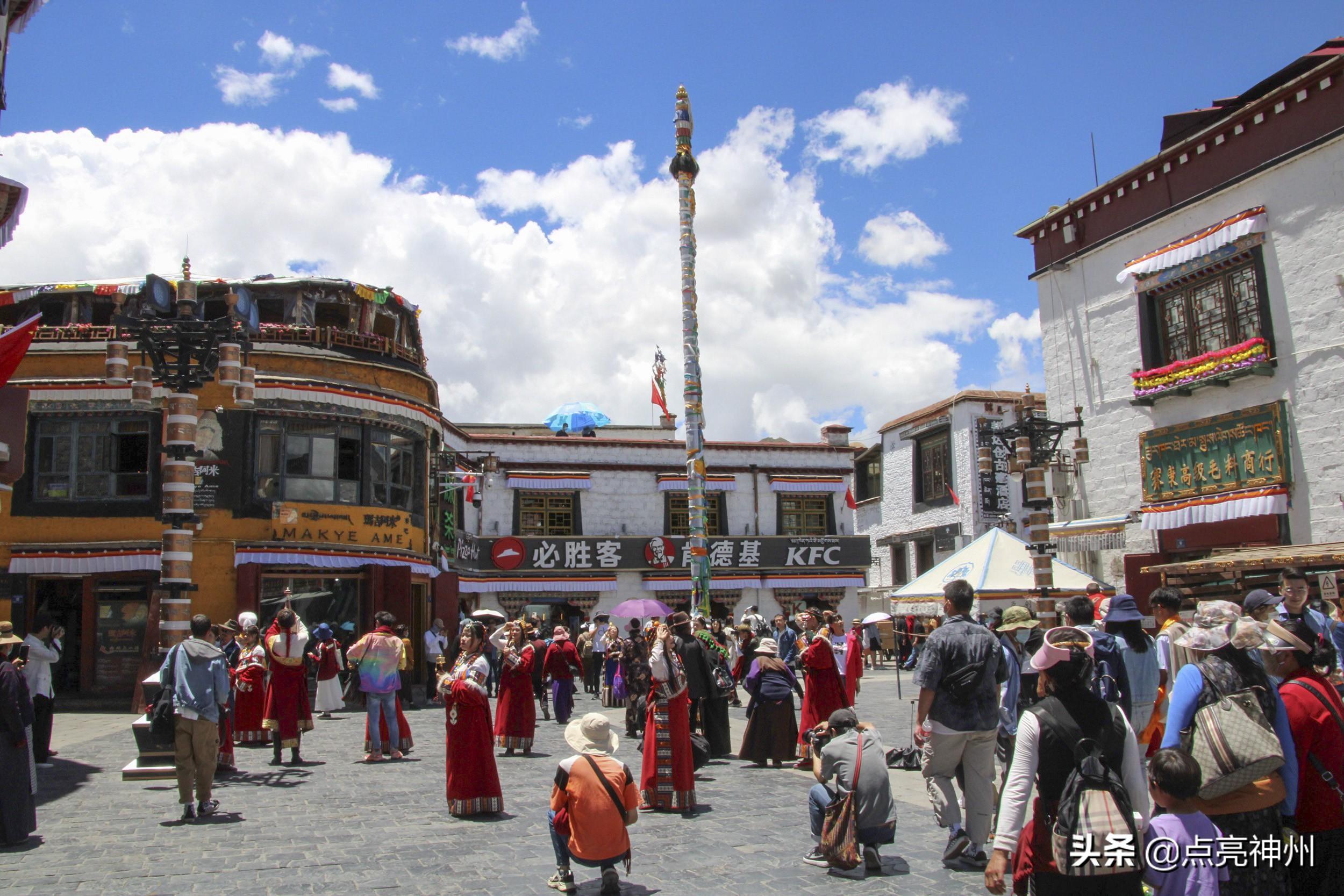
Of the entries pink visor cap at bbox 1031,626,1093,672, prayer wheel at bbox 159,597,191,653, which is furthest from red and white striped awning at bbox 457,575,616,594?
pink visor cap at bbox 1031,626,1093,672

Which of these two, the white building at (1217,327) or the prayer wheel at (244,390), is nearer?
the prayer wheel at (244,390)

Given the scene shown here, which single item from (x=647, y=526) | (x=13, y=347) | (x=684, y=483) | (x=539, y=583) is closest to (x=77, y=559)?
(x=13, y=347)

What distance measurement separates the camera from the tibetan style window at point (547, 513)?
32531 mm

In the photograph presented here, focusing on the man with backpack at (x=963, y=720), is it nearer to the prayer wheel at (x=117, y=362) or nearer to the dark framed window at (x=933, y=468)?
the prayer wheel at (x=117, y=362)

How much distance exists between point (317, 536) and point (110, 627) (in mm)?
4362

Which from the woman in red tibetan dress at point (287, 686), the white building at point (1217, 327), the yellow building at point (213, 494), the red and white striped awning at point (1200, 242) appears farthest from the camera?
the yellow building at point (213, 494)

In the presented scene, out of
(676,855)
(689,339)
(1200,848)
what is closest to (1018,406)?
(689,339)

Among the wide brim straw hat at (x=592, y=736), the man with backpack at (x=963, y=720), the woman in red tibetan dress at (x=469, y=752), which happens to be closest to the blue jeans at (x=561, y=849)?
the wide brim straw hat at (x=592, y=736)

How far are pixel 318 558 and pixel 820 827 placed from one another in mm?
16047

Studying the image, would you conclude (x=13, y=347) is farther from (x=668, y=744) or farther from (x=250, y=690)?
(x=668, y=744)

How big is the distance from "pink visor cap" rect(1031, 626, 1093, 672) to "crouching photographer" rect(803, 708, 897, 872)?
2715mm

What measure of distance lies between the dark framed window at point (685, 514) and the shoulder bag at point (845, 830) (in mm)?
26830

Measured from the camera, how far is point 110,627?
2031 cm

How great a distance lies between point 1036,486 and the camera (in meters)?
17.4
